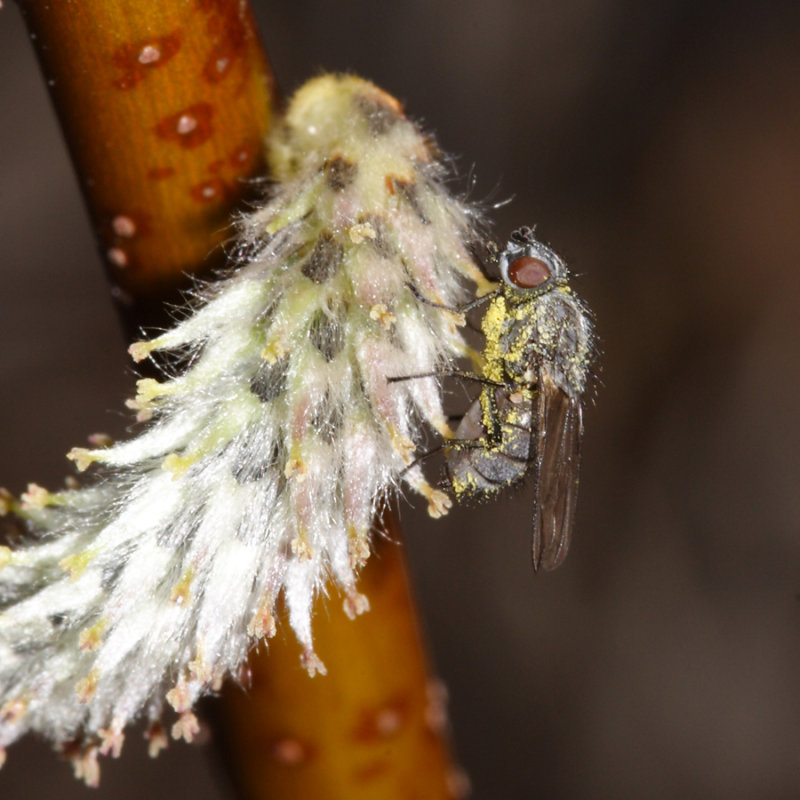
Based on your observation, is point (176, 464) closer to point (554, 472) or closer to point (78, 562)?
point (78, 562)

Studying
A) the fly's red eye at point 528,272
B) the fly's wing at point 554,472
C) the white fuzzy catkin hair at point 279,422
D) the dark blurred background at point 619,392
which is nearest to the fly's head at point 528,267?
the fly's red eye at point 528,272

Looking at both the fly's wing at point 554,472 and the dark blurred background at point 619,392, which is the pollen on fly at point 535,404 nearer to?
the fly's wing at point 554,472

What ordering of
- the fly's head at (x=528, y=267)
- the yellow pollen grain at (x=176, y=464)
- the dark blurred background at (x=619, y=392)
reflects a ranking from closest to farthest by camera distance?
the yellow pollen grain at (x=176, y=464), the fly's head at (x=528, y=267), the dark blurred background at (x=619, y=392)

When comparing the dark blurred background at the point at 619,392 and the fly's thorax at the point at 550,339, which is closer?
the fly's thorax at the point at 550,339

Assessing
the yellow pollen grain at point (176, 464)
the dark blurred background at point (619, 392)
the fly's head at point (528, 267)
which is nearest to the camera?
the yellow pollen grain at point (176, 464)

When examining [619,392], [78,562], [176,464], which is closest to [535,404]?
[176,464]

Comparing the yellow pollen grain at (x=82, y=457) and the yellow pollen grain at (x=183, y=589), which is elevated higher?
the yellow pollen grain at (x=82, y=457)

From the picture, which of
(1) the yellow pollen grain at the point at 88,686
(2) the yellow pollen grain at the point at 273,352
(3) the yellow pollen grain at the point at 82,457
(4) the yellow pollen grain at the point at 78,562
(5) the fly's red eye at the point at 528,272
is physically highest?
(5) the fly's red eye at the point at 528,272
